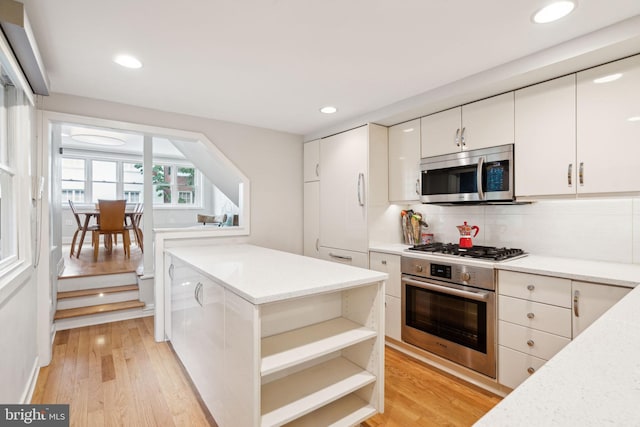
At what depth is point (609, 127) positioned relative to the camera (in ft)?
5.88

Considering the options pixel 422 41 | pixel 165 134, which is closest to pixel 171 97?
pixel 165 134

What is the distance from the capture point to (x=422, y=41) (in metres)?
1.78

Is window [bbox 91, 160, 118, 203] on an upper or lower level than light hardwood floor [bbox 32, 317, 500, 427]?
upper

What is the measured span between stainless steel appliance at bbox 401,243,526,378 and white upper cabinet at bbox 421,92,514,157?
2.72 ft

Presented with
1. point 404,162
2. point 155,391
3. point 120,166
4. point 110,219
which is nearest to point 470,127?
point 404,162

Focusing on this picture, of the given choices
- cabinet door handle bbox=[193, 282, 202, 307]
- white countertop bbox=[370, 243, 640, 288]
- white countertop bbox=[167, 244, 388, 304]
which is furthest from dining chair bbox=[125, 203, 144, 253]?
white countertop bbox=[370, 243, 640, 288]

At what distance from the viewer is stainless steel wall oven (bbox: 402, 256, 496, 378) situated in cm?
206

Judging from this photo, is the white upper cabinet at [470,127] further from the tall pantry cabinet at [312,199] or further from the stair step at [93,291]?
the stair step at [93,291]

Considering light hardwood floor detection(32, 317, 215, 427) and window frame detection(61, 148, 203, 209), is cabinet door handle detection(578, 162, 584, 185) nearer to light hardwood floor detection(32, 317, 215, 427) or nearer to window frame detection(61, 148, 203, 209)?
light hardwood floor detection(32, 317, 215, 427)

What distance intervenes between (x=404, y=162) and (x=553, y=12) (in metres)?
1.58

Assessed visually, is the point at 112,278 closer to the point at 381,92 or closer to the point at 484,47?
the point at 381,92

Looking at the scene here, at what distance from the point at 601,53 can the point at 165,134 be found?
331cm

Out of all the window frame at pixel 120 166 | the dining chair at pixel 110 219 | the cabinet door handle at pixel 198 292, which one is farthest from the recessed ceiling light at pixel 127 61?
the window frame at pixel 120 166

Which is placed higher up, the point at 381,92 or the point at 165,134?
the point at 381,92
